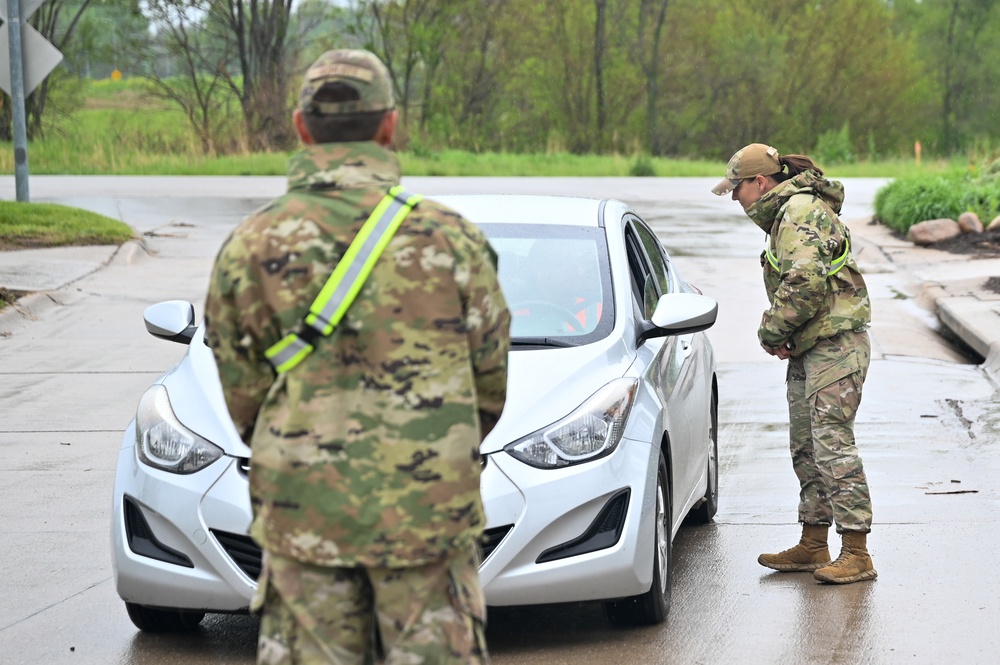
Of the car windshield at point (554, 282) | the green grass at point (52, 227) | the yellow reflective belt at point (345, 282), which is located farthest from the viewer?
the green grass at point (52, 227)

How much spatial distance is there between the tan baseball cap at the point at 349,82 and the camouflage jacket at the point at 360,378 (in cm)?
9

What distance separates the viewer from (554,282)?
229 inches

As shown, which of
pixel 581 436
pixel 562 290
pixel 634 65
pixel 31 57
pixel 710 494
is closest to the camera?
pixel 581 436

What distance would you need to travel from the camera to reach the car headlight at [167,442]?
4.71 metres

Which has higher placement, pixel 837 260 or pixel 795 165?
pixel 795 165

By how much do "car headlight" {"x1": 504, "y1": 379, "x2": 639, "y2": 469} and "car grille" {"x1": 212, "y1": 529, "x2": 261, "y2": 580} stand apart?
2.98 feet

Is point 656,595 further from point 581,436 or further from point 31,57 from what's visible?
point 31,57

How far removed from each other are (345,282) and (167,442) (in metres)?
2.31

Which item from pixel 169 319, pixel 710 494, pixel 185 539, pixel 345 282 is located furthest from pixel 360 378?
pixel 710 494

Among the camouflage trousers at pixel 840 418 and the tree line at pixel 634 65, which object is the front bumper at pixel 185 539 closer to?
the camouflage trousers at pixel 840 418

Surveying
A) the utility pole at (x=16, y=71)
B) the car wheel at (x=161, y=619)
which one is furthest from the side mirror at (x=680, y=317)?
the utility pole at (x=16, y=71)

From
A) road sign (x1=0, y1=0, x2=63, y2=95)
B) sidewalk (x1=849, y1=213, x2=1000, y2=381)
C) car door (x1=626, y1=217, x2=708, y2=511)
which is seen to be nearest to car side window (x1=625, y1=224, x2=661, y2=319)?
car door (x1=626, y1=217, x2=708, y2=511)

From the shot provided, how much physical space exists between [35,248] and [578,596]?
45.5ft

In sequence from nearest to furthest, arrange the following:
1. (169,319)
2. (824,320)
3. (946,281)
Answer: (169,319)
(824,320)
(946,281)
